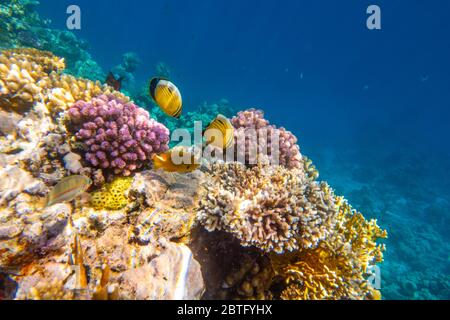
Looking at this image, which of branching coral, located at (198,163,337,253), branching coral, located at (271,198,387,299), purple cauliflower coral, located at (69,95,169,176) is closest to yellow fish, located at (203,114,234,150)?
branching coral, located at (198,163,337,253)

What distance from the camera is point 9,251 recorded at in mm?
2350

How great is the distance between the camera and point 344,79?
95938 mm

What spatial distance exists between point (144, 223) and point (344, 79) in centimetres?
10995

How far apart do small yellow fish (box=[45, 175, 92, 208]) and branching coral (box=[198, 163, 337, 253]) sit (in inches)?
56.6

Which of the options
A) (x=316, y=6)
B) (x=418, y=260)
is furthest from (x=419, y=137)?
(x=316, y=6)

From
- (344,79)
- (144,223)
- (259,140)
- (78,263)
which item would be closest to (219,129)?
(144,223)

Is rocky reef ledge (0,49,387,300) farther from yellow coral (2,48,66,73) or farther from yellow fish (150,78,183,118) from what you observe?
yellow coral (2,48,66,73)

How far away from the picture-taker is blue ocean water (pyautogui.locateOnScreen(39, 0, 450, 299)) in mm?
19578

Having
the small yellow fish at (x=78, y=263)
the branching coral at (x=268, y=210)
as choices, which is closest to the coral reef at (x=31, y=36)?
the small yellow fish at (x=78, y=263)

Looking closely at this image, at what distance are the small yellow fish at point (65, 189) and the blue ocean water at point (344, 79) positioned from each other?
1393cm

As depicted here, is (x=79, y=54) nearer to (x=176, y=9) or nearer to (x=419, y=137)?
(x=419, y=137)

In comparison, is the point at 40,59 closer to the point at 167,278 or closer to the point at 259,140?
the point at 259,140

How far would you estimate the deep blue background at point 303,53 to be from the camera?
6228cm

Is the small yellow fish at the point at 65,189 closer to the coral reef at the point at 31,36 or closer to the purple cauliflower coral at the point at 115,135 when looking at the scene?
the purple cauliflower coral at the point at 115,135
